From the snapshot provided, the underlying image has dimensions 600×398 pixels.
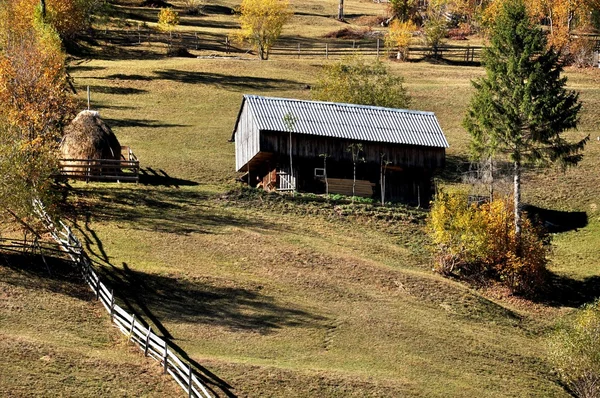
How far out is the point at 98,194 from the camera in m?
63.3

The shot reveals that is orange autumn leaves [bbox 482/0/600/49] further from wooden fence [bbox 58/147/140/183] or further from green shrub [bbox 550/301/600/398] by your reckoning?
green shrub [bbox 550/301/600/398]

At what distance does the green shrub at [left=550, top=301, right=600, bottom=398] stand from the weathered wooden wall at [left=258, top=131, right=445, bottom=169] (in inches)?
955

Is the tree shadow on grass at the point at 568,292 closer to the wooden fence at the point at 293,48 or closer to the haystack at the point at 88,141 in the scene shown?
the haystack at the point at 88,141

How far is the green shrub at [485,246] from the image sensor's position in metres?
58.6

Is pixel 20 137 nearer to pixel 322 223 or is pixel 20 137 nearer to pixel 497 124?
pixel 322 223

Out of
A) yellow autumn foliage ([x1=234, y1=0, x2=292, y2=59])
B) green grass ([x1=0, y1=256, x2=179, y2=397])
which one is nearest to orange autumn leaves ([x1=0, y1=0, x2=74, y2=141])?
green grass ([x1=0, y1=256, x2=179, y2=397])

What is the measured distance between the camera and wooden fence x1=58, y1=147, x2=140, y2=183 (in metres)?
65.6

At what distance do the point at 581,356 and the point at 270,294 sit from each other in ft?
47.1

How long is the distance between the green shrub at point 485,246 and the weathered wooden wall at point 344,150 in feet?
30.0

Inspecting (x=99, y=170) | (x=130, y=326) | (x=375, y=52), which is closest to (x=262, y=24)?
(x=375, y=52)

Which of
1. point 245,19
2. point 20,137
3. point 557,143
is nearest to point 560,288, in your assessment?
point 557,143

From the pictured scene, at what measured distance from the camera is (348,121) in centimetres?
7050

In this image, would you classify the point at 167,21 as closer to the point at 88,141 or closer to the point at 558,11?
the point at 558,11

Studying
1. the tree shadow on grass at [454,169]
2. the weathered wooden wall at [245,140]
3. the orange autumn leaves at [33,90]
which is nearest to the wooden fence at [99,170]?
the orange autumn leaves at [33,90]
